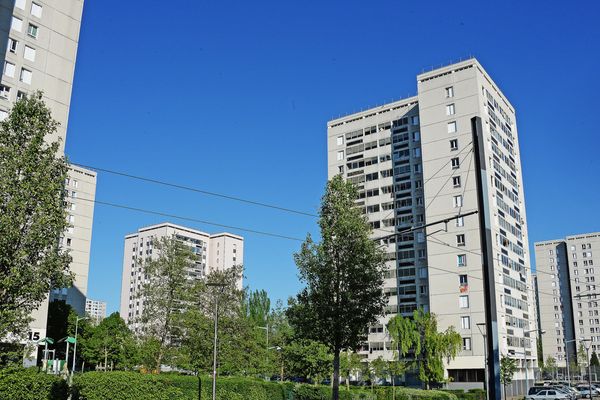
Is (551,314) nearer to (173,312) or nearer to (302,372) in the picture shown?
(302,372)

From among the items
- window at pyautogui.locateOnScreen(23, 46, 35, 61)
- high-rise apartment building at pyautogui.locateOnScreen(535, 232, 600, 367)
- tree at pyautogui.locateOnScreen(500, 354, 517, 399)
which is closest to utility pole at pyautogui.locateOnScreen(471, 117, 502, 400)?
window at pyautogui.locateOnScreen(23, 46, 35, 61)

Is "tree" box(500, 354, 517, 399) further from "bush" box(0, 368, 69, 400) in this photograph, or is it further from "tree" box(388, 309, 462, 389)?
"bush" box(0, 368, 69, 400)

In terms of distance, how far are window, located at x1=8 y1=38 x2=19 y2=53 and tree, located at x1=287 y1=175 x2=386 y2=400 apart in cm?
3748

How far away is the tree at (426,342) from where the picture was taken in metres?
65.4

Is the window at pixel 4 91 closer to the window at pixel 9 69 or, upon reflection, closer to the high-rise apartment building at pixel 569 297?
the window at pixel 9 69

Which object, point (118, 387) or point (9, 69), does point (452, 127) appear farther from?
point (118, 387)

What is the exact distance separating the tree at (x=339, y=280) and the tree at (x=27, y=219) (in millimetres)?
12689

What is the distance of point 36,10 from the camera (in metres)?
56.2

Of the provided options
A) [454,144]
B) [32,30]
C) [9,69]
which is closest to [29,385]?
[9,69]

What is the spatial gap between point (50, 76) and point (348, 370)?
144ft

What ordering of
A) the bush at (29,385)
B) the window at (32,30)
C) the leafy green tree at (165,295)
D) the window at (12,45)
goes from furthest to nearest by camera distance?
1. the window at (32,30)
2. the window at (12,45)
3. the leafy green tree at (165,295)
4. the bush at (29,385)

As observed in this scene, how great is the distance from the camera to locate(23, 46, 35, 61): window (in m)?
54.5

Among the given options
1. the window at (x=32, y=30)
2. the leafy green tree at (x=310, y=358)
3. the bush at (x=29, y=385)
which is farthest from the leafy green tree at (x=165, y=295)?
the window at (x=32, y=30)

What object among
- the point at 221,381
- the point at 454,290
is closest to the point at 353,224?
the point at 221,381
